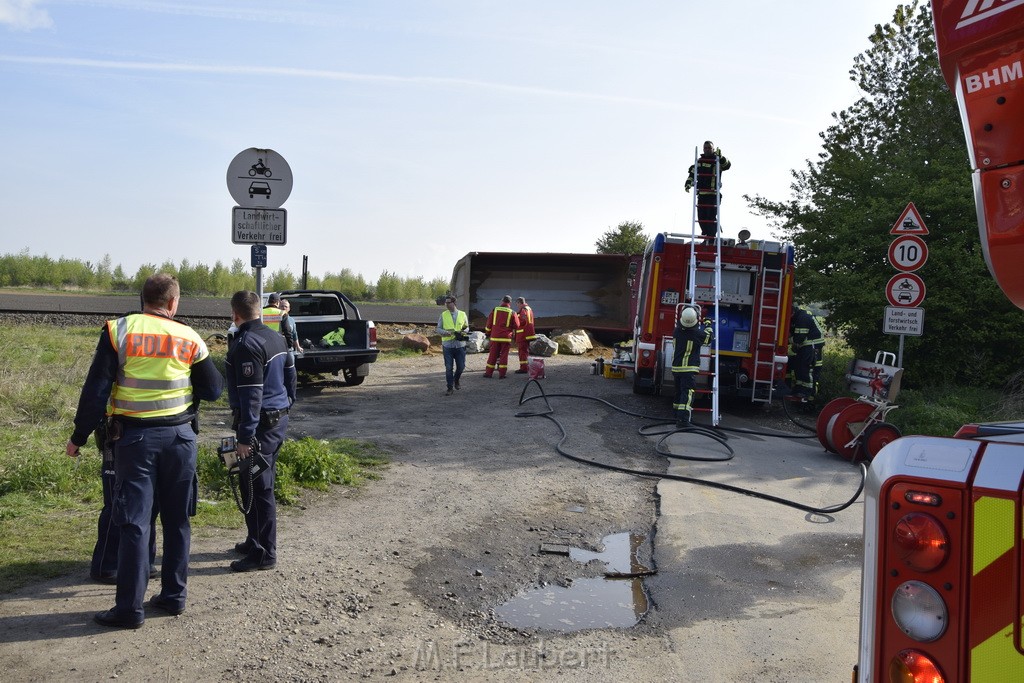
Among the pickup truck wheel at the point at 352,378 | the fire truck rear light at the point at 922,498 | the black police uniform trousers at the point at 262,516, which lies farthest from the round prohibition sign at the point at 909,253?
the fire truck rear light at the point at 922,498

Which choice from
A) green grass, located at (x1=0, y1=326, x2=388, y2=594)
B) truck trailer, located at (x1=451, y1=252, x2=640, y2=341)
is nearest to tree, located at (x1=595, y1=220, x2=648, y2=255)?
truck trailer, located at (x1=451, y1=252, x2=640, y2=341)

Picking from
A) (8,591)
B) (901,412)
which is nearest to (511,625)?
(8,591)

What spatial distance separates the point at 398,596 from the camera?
5336 millimetres

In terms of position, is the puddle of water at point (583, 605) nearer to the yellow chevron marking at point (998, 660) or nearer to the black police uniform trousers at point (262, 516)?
the black police uniform trousers at point (262, 516)

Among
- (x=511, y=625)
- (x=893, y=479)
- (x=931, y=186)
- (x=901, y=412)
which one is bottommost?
(x=511, y=625)

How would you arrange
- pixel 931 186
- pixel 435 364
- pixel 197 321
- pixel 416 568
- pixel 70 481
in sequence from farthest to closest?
1. pixel 197 321
2. pixel 435 364
3. pixel 931 186
4. pixel 70 481
5. pixel 416 568

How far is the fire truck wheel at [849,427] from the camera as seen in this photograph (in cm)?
988

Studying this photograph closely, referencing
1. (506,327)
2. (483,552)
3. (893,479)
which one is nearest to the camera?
(893,479)

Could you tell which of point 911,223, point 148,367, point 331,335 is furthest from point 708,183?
point 148,367

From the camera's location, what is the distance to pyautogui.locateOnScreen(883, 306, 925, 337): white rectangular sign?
10844 mm

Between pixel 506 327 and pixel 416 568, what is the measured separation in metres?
11.0

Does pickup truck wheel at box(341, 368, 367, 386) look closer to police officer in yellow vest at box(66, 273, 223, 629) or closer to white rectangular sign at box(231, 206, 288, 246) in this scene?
→ white rectangular sign at box(231, 206, 288, 246)

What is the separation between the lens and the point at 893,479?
227 centimetres

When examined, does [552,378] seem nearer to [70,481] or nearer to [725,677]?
[70,481]
